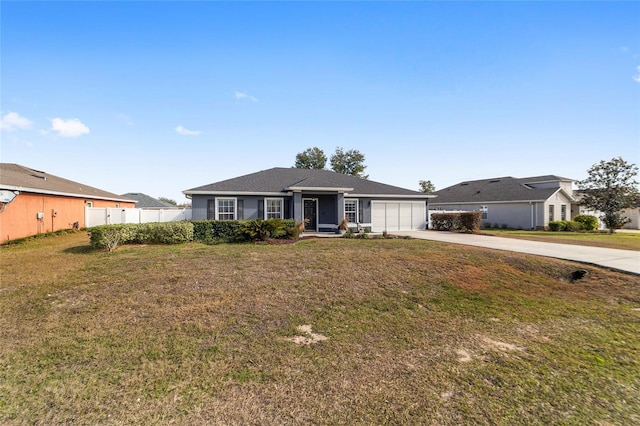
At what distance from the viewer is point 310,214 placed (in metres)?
19.0

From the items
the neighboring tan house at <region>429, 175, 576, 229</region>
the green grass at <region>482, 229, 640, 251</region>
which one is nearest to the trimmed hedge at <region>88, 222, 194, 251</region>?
the green grass at <region>482, 229, 640, 251</region>

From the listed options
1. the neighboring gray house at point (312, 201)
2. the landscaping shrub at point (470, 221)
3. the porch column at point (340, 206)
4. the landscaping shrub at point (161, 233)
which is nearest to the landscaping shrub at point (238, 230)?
the landscaping shrub at point (161, 233)

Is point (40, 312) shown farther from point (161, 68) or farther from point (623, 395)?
point (161, 68)

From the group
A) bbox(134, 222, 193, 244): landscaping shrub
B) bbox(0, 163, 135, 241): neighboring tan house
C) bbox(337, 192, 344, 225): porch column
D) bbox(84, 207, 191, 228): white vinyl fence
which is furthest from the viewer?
bbox(84, 207, 191, 228): white vinyl fence

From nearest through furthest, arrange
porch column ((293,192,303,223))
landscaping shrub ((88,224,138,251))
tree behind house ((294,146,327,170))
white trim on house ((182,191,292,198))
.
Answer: landscaping shrub ((88,224,138,251)) → white trim on house ((182,191,292,198)) → porch column ((293,192,303,223)) → tree behind house ((294,146,327,170))

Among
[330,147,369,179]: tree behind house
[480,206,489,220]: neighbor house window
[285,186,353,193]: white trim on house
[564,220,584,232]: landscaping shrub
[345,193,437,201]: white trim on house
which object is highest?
[330,147,369,179]: tree behind house

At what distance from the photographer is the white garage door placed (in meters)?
20.2

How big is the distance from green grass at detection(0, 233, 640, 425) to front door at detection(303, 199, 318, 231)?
10.4 meters

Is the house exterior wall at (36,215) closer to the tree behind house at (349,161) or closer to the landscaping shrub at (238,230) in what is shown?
the landscaping shrub at (238,230)

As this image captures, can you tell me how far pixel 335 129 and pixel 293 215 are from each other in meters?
8.38

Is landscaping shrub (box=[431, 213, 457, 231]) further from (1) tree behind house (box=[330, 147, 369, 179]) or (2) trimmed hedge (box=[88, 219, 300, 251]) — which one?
(1) tree behind house (box=[330, 147, 369, 179])

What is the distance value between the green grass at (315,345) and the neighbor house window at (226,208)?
27.5 ft

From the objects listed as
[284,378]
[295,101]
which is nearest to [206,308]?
[284,378]

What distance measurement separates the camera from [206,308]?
5.61m
